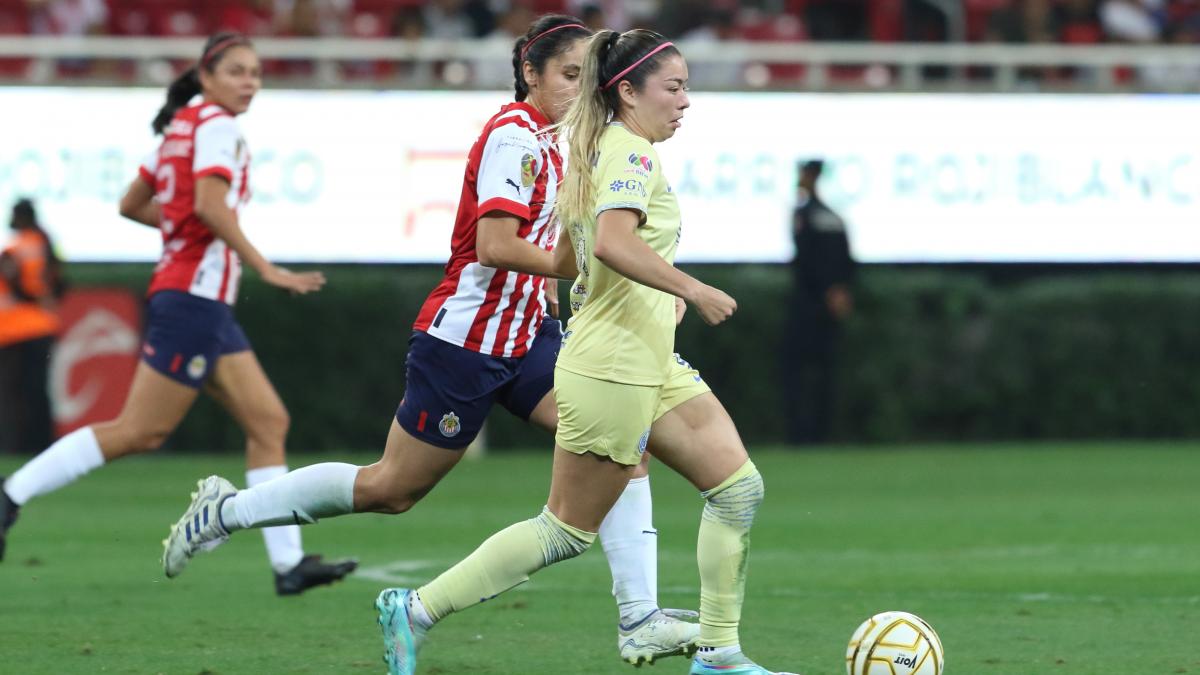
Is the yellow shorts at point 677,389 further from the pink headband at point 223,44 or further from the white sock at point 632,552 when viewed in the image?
the pink headband at point 223,44

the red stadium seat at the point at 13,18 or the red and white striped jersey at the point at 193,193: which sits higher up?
the red stadium seat at the point at 13,18

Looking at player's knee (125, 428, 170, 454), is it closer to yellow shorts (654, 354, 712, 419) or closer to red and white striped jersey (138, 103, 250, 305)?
red and white striped jersey (138, 103, 250, 305)

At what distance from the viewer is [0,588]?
8898 millimetres

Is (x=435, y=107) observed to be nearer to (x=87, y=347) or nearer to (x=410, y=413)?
(x=87, y=347)

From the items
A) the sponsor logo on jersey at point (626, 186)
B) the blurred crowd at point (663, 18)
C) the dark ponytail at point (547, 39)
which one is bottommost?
the sponsor logo on jersey at point (626, 186)

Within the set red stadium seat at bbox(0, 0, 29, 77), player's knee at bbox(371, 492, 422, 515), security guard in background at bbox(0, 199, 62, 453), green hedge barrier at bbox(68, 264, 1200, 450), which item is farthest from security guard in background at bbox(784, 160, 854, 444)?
player's knee at bbox(371, 492, 422, 515)

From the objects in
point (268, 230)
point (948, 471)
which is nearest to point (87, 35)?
point (268, 230)

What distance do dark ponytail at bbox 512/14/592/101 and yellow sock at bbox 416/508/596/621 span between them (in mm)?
1623

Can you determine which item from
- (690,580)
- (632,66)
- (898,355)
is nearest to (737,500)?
(632,66)

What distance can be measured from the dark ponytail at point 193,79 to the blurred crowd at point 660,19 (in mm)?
10376

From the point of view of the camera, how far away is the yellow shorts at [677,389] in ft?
19.5

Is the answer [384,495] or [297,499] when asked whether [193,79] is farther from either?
[384,495]

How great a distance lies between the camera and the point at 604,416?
18.9ft

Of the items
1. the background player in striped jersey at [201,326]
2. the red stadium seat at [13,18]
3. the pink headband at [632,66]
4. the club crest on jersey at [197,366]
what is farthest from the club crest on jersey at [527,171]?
the red stadium seat at [13,18]
